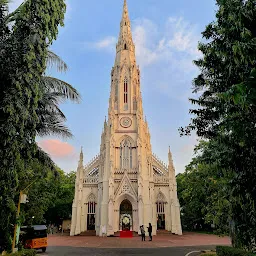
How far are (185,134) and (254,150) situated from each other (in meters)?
3.50

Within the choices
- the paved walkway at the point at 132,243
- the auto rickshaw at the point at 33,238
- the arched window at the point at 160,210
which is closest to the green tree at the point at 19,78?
the auto rickshaw at the point at 33,238

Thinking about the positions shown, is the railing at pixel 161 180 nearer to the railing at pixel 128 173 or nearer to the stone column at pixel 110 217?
the railing at pixel 128 173

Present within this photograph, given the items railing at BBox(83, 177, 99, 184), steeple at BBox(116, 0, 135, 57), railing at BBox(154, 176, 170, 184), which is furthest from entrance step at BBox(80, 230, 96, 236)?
steeple at BBox(116, 0, 135, 57)

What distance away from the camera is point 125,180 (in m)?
36.8

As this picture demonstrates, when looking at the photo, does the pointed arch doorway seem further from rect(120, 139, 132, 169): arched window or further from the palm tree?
the palm tree

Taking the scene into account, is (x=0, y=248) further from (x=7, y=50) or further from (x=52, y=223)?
(x=52, y=223)

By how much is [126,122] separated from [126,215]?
14.2 meters

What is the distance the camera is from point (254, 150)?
28.9ft

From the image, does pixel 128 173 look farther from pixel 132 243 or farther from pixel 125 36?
pixel 125 36

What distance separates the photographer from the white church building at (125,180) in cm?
3553

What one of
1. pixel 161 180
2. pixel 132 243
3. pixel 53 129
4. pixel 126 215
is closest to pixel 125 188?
pixel 126 215

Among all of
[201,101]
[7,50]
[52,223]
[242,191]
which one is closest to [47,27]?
[7,50]

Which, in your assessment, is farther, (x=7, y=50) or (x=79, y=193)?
(x=79, y=193)

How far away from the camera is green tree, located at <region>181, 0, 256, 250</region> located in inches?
292
